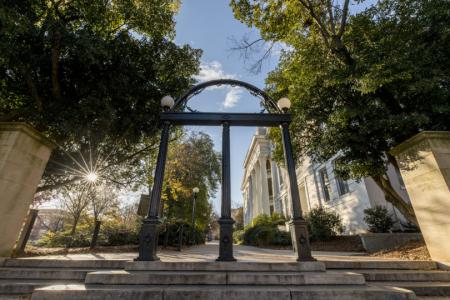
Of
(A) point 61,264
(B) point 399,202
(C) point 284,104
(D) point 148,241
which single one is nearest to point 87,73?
(A) point 61,264

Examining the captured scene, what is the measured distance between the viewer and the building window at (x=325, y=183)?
49.2ft

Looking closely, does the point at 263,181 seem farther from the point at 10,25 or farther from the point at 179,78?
the point at 10,25

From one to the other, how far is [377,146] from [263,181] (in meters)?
23.1

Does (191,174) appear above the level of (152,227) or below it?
above

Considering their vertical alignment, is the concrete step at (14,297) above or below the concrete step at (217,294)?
below

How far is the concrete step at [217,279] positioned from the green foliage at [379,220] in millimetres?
8143

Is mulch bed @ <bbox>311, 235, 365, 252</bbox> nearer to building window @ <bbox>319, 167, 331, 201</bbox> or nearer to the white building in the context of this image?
the white building

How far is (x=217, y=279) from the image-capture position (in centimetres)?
292

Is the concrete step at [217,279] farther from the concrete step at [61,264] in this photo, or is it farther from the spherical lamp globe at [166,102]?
the spherical lamp globe at [166,102]

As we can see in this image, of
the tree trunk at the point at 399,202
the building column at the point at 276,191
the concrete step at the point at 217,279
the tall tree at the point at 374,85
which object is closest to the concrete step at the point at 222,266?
the concrete step at the point at 217,279

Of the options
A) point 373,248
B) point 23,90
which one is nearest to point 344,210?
point 373,248

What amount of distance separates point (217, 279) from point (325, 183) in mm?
14607

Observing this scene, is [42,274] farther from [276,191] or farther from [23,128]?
[276,191]

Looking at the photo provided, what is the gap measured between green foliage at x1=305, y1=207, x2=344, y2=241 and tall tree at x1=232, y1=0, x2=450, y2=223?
4.24 meters
